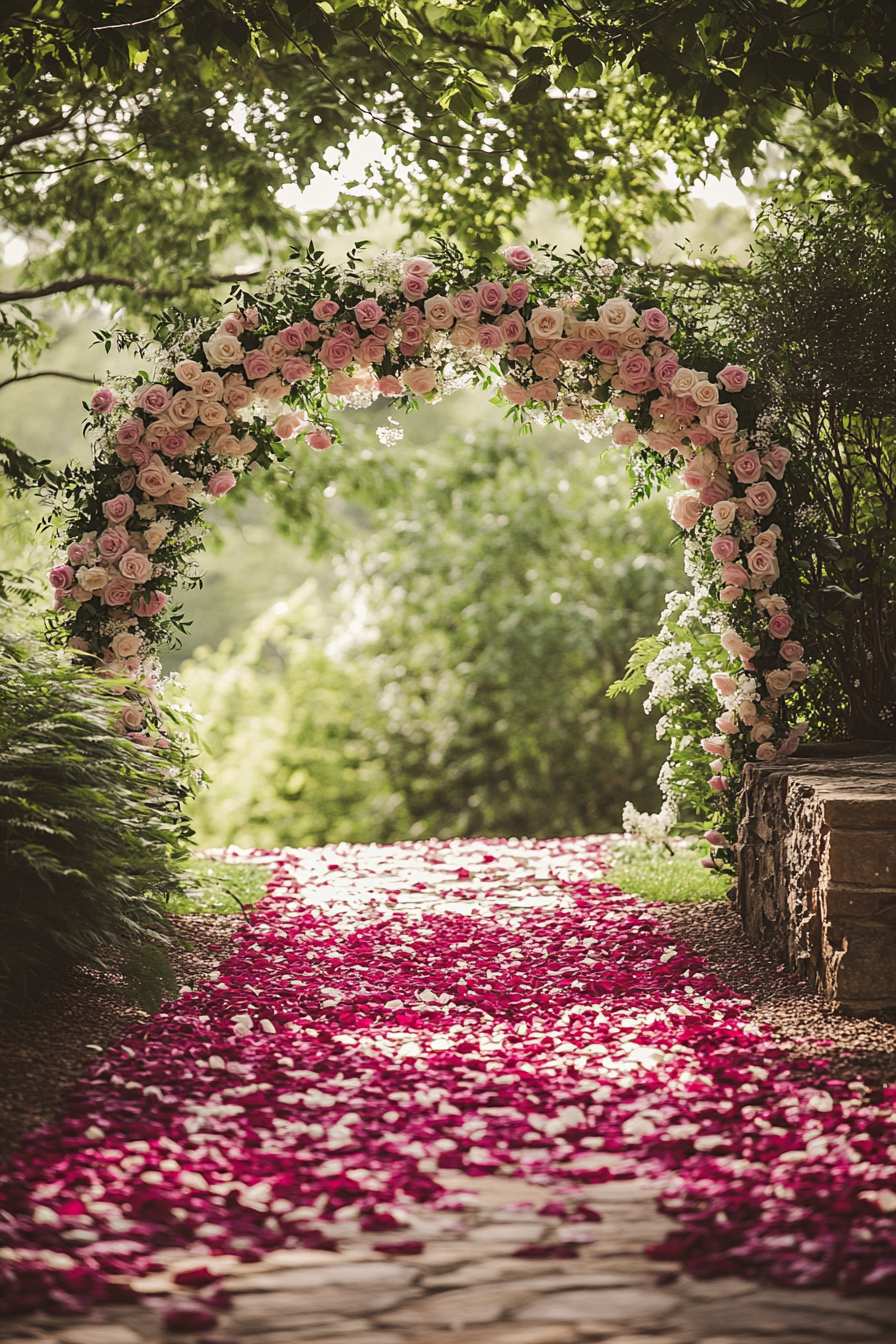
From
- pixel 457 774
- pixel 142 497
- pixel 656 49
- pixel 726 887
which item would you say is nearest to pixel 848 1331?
pixel 726 887

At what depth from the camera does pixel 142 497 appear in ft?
17.5

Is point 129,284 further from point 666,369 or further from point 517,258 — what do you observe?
point 666,369

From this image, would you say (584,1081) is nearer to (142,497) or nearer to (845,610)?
(845,610)

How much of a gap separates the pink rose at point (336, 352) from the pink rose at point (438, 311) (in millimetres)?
384

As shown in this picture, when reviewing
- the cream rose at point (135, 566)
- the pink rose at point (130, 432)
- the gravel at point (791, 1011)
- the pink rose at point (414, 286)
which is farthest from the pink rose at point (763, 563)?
the pink rose at point (130, 432)

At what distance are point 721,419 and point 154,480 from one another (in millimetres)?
2563

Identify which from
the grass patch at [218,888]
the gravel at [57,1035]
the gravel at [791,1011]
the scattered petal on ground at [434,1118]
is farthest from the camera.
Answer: the grass patch at [218,888]

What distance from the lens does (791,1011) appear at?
391 cm

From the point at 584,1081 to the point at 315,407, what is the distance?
3.55 m

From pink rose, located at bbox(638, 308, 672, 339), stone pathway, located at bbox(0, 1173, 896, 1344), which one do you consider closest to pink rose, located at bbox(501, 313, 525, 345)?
pink rose, located at bbox(638, 308, 672, 339)

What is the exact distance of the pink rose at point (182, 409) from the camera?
17.0 feet

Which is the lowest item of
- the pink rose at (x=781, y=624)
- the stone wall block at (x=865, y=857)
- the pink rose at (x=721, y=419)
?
the stone wall block at (x=865, y=857)

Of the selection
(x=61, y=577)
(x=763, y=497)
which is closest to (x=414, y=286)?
(x=763, y=497)

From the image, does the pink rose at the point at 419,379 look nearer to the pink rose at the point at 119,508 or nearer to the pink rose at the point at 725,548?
the pink rose at the point at 119,508
